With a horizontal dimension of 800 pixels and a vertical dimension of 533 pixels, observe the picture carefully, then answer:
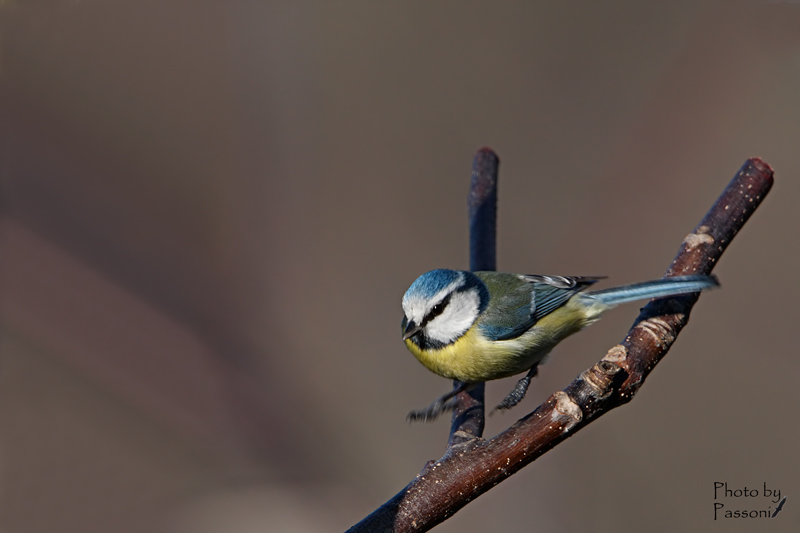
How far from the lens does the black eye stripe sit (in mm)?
1154

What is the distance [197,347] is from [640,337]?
1.80 m

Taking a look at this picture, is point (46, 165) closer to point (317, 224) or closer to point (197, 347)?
point (197, 347)

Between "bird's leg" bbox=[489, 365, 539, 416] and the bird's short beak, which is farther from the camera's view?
the bird's short beak

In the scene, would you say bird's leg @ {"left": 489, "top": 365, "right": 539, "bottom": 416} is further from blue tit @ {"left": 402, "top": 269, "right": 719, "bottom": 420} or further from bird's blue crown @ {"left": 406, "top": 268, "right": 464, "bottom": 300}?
bird's blue crown @ {"left": 406, "top": 268, "right": 464, "bottom": 300}

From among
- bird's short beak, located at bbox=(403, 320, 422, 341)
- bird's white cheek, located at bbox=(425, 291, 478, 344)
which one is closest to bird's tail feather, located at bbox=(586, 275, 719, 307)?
bird's white cheek, located at bbox=(425, 291, 478, 344)

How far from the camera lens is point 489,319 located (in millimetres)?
1188

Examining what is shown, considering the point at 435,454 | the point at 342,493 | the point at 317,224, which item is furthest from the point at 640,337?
the point at 317,224

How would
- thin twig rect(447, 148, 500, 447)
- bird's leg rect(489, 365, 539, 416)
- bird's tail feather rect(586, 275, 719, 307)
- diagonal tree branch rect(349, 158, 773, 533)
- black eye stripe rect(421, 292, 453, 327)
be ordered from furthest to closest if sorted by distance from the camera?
thin twig rect(447, 148, 500, 447), black eye stripe rect(421, 292, 453, 327), bird's tail feather rect(586, 275, 719, 307), bird's leg rect(489, 365, 539, 416), diagonal tree branch rect(349, 158, 773, 533)

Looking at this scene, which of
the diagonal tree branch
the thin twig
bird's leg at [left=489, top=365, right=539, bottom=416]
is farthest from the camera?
the thin twig

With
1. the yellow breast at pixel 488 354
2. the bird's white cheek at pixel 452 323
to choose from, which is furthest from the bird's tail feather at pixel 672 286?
the bird's white cheek at pixel 452 323

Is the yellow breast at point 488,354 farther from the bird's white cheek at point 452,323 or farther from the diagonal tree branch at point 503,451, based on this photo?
the diagonal tree branch at point 503,451

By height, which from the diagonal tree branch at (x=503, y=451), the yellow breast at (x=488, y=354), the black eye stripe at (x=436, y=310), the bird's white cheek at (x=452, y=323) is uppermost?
the black eye stripe at (x=436, y=310)

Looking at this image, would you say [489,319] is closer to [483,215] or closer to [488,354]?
[488,354]

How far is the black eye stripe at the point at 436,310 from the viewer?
1154 millimetres
